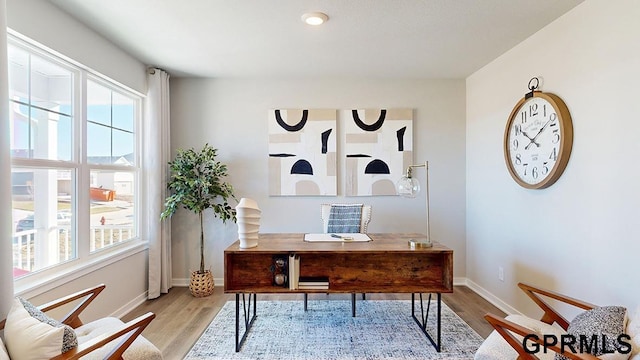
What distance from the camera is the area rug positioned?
7.75 feet

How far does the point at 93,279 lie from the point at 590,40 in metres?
4.10

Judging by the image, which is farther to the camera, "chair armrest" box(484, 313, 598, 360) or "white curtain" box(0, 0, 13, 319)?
"white curtain" box(0, 0, 13, 319)

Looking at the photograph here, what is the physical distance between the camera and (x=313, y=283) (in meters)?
2.37

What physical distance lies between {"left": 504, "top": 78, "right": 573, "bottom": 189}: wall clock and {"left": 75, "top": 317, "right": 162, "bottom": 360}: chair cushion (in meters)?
2.88

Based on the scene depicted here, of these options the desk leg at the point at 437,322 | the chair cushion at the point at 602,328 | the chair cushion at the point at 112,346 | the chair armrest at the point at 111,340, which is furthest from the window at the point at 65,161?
the chair cushion at the point at 602,328

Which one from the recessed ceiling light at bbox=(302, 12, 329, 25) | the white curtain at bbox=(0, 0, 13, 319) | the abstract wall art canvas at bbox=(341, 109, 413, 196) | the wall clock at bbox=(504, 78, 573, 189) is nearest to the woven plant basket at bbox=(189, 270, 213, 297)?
the white curtain at bbox=(0, 0, 13, 319)

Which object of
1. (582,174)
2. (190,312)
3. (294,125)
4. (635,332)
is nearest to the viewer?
(635,332)

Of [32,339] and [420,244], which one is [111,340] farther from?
[420,244]

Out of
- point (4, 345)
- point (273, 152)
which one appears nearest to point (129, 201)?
point (273, 152)

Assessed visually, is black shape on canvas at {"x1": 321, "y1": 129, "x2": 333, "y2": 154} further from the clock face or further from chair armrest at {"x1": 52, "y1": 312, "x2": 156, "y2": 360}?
chair armrest at {"x1": 52, "y1": 312, "x2": 156, "y2": 360}

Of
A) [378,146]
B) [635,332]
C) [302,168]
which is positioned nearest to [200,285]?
[302,168]

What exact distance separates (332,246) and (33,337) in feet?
5.49

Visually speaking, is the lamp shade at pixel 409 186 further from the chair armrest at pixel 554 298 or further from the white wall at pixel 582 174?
the white wall at pixel 582 174

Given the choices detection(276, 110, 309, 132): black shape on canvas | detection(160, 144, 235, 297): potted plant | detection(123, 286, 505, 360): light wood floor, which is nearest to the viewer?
detection(123, 286, 505, 360): light wood floor
